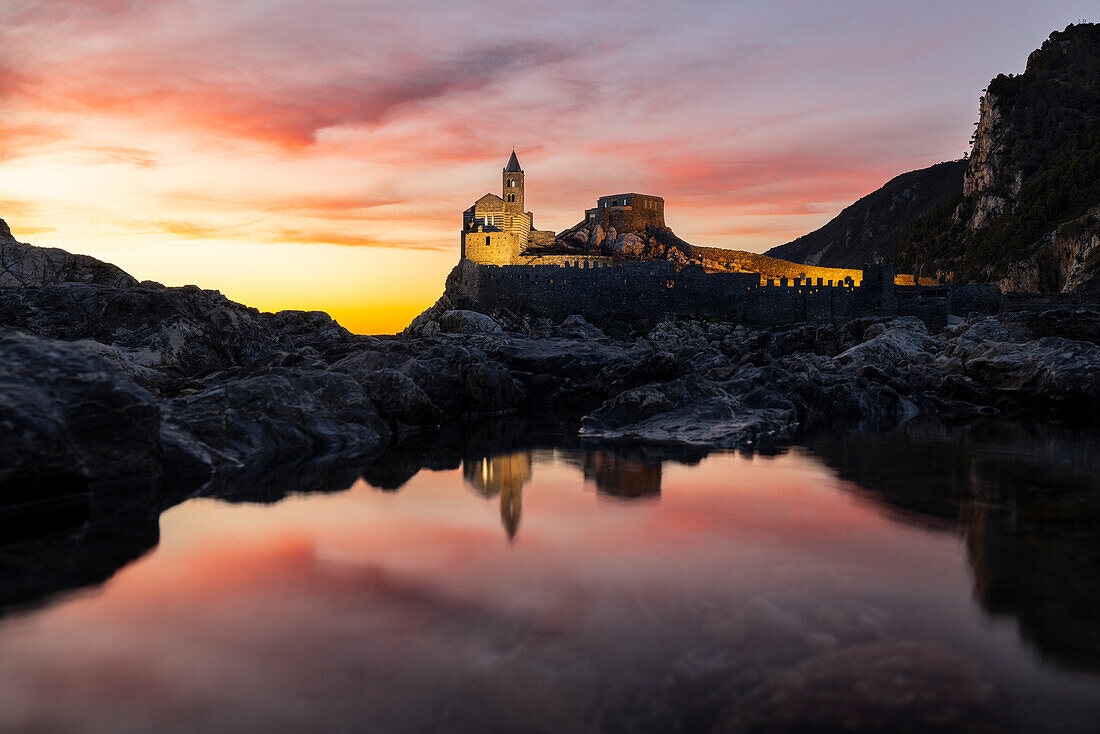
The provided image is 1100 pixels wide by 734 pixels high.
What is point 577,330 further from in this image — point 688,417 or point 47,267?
point 688,417

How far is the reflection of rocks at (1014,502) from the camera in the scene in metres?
3.35

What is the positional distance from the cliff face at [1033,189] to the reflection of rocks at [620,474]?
2061 inches

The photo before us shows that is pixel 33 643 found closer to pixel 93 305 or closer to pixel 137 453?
pixel 137 453

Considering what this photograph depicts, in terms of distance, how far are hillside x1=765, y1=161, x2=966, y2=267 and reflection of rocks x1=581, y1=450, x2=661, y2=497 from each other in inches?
5542

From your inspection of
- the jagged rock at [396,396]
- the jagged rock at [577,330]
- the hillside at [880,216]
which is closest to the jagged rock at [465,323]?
the jagged rock at [577,330]

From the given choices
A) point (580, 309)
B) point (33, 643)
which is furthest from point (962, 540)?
point (580, 309)

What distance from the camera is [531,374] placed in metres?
14.2

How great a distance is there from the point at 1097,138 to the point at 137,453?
79.3 m

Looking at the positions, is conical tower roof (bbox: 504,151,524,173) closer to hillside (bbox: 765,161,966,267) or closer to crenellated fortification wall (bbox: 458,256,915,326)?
crenellated fortification wall (bbox: 458,256,915,326)

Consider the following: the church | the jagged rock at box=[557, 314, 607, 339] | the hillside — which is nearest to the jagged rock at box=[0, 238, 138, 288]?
the jagged rock at box=[557, 314, 607, 339]

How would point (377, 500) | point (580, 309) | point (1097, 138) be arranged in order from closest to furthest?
point (377, 500) < point (580, 309) < point (1097, 138)

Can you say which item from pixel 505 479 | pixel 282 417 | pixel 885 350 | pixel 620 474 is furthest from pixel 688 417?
pixel 885 350

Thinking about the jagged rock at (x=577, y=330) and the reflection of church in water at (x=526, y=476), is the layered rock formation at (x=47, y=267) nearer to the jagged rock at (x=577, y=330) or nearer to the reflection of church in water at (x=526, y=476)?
the reflection of church in water at (x=526, y=476)

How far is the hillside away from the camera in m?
148
